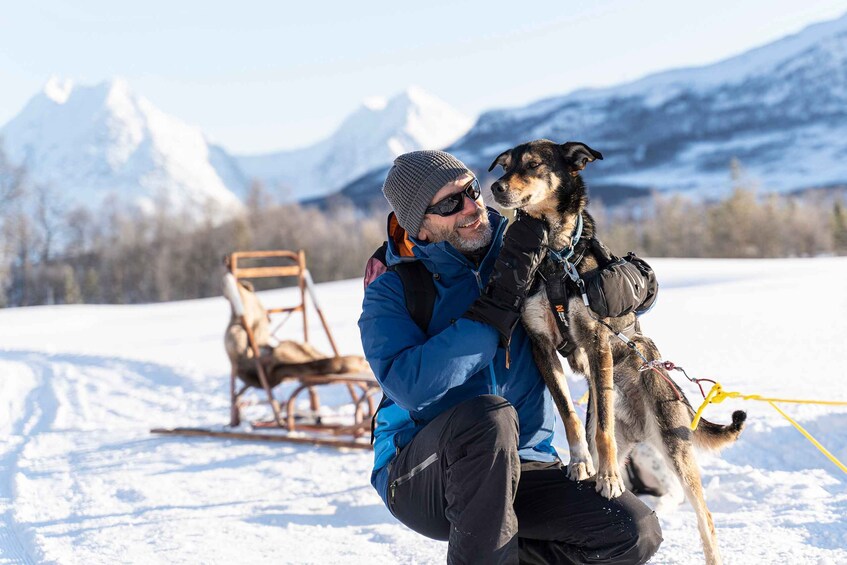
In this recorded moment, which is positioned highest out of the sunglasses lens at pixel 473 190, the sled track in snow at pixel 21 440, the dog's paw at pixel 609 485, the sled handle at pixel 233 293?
the sunglasses lens at pixel 473 190

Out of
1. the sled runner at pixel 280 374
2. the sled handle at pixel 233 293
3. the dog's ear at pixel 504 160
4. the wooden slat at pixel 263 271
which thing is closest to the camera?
the dog's ear at pixel 504 160

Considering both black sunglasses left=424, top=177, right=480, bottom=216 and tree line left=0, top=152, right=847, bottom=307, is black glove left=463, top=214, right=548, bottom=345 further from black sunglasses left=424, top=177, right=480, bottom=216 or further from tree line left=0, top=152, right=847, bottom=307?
tree line left=0, top=152, right=847, bottom=307

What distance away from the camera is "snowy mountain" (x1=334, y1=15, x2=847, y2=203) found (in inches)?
4818

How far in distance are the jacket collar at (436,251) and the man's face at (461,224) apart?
54 millimetres

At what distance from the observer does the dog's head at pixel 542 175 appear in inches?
103

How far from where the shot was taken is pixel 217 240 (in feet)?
176

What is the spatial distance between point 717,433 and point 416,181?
1.44 m

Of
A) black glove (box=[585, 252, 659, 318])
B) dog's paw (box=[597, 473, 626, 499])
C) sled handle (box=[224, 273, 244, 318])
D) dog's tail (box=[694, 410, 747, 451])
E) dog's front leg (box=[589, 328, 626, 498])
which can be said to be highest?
black glove (box=[585, 252, 659, 318])

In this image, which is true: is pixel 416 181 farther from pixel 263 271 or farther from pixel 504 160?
pixel 263 271

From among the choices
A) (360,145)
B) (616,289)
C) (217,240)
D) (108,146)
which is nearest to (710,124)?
(360,145)

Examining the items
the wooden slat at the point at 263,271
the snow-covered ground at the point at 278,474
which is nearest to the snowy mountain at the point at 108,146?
the snow-covered ground at the point at 278,474

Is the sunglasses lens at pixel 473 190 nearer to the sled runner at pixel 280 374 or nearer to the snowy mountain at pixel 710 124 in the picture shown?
the sled runner at pixel 280 374

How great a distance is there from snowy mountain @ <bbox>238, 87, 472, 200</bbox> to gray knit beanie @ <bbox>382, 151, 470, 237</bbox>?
164 metres

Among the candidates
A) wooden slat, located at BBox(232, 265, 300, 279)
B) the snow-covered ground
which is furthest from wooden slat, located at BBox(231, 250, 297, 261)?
the snow-covered ground
